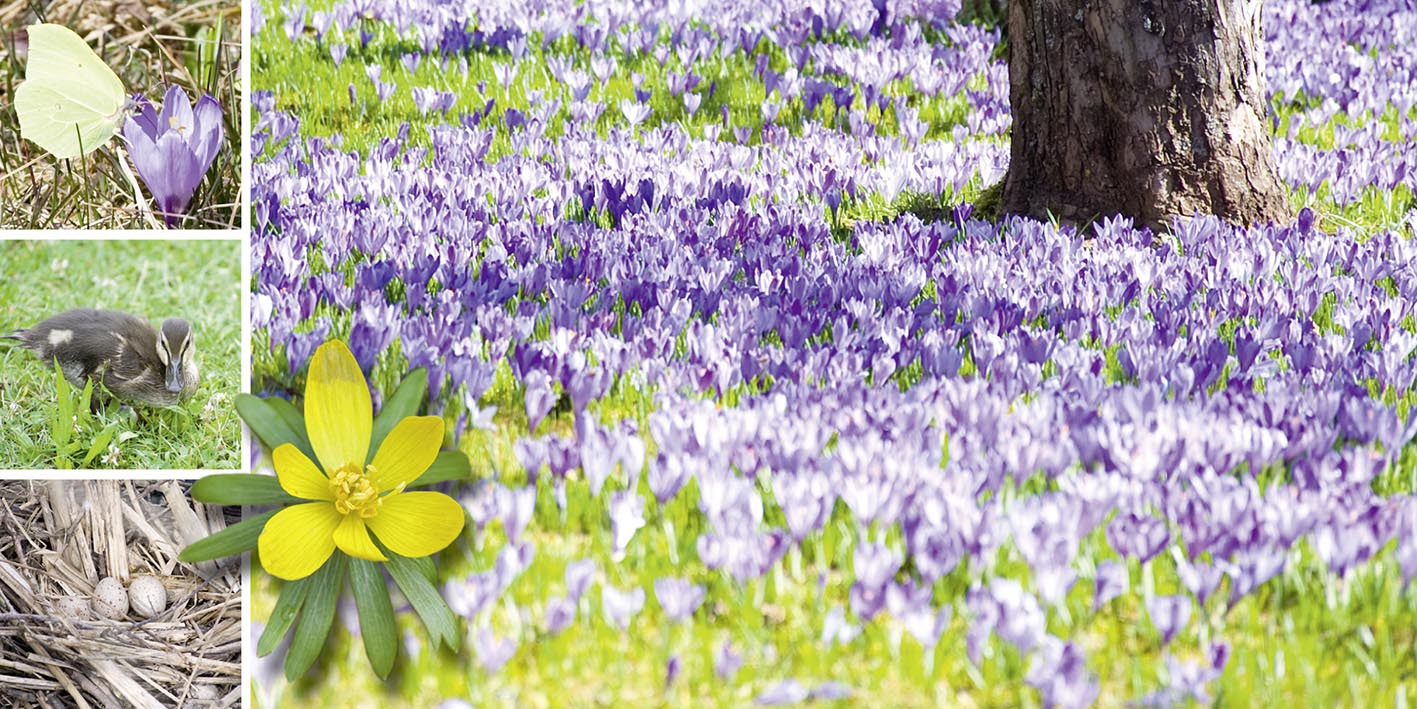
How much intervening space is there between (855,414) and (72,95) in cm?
153

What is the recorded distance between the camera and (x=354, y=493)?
2.35 m

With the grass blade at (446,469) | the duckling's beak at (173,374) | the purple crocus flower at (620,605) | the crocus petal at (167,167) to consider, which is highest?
the crocus petal at (167,167)

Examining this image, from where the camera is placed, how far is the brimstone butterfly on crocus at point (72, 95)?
7.93 feet

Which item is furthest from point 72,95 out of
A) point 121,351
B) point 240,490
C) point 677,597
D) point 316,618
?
point 677,597

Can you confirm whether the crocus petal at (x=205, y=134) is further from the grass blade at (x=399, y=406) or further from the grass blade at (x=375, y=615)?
the grass blade at (x=375, y=615)

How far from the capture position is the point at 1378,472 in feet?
8.66

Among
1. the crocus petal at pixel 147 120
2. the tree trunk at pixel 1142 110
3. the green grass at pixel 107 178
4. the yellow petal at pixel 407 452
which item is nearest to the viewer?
the yellow petal at pixel 407 452

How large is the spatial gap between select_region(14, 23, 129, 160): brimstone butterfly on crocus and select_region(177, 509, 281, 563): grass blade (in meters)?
0.70

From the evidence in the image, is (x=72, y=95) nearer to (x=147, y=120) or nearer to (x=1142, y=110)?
(x=147, y=120)

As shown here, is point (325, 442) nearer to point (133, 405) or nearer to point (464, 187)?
point (133, 405)

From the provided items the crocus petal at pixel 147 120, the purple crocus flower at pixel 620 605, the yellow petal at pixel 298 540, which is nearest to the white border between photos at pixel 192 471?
the yellow petal at pixel 298 540

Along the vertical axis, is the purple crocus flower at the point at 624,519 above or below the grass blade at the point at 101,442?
below

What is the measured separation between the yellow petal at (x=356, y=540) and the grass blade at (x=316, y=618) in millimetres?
32

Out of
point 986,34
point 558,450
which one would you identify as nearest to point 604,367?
point 558,450
